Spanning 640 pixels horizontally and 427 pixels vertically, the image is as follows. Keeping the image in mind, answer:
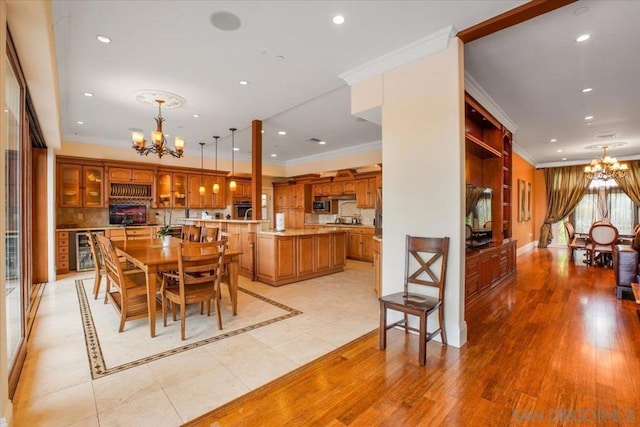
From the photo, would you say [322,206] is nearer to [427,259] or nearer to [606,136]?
[427,259]

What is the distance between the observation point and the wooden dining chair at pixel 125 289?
316cm

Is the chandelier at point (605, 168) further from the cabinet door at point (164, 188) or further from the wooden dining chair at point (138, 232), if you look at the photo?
the wooden dining chair at point (138, 232)

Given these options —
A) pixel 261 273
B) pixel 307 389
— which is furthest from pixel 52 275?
pixel 307 389

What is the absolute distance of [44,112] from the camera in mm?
3723

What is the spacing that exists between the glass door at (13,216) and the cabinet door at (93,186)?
13.5 feet

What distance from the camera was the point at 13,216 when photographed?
8.89 ft

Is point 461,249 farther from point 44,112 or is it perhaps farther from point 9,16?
point 44,112

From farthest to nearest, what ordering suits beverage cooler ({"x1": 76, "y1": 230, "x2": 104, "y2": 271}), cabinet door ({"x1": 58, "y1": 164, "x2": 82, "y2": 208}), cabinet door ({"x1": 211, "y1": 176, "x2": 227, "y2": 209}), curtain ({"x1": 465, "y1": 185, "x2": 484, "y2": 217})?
cabinet door ({"x1": 211, "y1": 176, "x2": 227, "y2": 209}) < cabinet door ({"x1": 58, "y1": 164, "x2": 82, "y2": 208}) < beverage cooler ({"x1": 76, "y1": 230, "x2": 104, "y2": 271}) < curtain ({"x1": 465, "y1": 185, "x2": 484, "y2": 217})

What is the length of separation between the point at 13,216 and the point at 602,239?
32.4 feet

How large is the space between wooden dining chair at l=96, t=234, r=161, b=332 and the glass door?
29.1 inches

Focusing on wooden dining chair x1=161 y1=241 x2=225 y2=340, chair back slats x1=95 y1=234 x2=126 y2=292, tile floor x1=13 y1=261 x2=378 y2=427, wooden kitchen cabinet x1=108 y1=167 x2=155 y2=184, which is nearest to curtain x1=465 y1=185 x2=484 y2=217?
tile floor x1=13 y1=261 x2=378 y2=427

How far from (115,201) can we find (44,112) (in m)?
3.92

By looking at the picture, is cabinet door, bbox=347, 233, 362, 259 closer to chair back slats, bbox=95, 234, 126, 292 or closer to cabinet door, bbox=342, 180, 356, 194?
cabinet door, bbox=342, 180, 356, 194

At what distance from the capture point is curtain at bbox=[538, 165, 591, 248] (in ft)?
31.9
